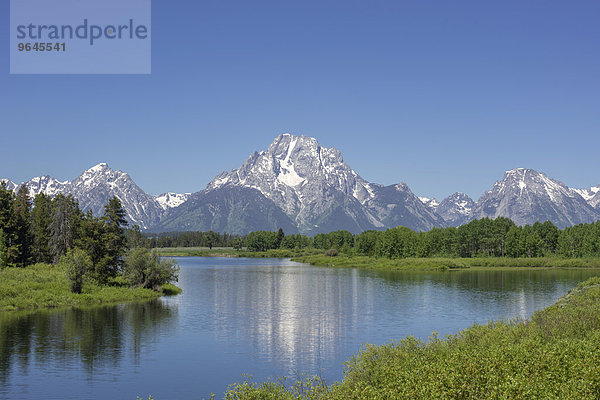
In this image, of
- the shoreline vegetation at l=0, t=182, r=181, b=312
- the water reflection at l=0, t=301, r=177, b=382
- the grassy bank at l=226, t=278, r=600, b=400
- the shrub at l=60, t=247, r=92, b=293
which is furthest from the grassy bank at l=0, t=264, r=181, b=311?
the grassy bank at l=226, t=278, r=600, b=400

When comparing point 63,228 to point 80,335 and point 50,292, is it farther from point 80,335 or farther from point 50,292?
point 80,335

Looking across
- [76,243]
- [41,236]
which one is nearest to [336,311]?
[76,243]

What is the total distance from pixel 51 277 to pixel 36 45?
55.2 meters

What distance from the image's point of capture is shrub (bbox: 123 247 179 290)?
10000cm

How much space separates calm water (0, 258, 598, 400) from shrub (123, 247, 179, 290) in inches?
238

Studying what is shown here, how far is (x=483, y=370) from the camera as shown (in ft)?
90.5

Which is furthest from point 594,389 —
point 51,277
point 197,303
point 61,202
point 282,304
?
point 61,202

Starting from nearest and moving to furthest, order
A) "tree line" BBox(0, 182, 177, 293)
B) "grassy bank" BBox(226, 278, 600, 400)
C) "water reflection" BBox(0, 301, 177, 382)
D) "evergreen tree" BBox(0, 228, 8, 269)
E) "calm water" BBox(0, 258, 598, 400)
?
1. "grassy bank" BBox(226, 278, 600, 400)
2. "calm water" BBox(0, 258, 598, 400)
3. "water reflection" BBox(0, 301, 177, 382)
4. "tree line" BBox(0, 182, 177, 293)
5. "evergreen tree" BBox(0, 228, 8, 269)

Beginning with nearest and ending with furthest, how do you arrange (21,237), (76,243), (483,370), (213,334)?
(483,370), (213,334), (76,243), (21,237)

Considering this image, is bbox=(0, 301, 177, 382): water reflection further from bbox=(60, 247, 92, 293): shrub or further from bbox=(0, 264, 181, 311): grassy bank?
bbox=(60, 247, 92, 293): shrub

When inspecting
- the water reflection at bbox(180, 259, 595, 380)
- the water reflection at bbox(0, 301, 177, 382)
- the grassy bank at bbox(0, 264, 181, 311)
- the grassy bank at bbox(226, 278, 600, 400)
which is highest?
the grassy bank at bbox(226, 278, 600, 400)

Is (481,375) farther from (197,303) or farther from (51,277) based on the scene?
(51,277)

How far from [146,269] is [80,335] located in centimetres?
4184

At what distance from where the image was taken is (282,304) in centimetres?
9325
